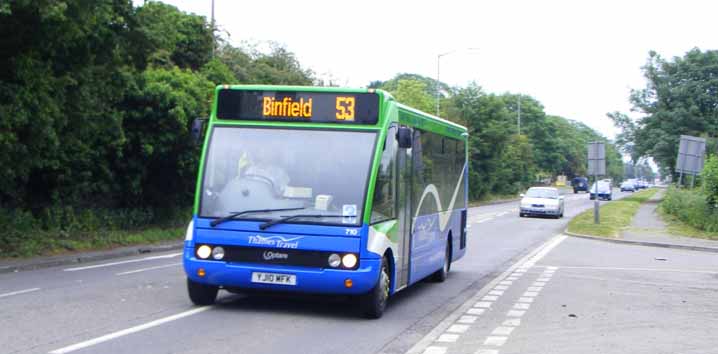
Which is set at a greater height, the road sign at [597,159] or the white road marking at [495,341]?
the road sign at [597,159]

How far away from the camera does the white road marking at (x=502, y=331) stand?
10039 mm

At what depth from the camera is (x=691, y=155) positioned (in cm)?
3469

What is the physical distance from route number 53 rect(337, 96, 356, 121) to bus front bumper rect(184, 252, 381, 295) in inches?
71.7

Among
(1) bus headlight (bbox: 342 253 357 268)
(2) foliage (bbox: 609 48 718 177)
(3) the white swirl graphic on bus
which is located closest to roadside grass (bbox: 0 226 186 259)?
(3) the white swirl graphic on bus

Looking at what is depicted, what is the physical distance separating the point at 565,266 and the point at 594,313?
7.96 m

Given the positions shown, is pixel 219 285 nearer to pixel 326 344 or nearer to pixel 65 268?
pixel 326 344

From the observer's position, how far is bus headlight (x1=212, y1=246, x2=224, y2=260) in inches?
411

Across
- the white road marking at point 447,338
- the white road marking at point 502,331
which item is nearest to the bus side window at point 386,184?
the white road marking at point 447,338

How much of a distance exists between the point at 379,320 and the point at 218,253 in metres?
2.13

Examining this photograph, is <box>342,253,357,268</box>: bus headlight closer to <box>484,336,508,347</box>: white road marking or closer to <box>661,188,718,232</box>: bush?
<box>484,336,508,347</box>: white road marking

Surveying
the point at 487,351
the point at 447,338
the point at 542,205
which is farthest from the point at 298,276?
the point at 542,205

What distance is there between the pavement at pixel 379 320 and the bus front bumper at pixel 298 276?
395 mm

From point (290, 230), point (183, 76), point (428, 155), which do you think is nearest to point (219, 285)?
point (290, 230)

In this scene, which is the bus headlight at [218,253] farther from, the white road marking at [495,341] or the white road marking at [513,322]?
the white road marking at [513,322]
